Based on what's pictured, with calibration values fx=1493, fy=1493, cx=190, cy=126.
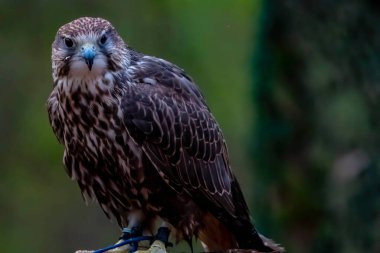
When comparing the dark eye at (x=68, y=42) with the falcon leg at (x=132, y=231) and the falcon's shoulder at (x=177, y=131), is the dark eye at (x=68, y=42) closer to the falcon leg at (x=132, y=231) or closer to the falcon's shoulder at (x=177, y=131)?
the falcon's shoulder at (x=177, y=131)

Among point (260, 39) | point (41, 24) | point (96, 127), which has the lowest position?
point (96, 127)

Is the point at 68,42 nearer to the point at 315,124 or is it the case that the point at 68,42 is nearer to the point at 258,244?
the point at 258,244

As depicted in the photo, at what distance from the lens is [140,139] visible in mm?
6734

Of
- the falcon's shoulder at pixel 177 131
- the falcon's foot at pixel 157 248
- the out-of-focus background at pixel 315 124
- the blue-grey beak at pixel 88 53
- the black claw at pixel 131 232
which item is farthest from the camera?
the out-of-focus background at pixel 315 124

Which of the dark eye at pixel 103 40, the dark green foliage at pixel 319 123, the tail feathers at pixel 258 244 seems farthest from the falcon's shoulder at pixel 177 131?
the dark green foliage at pixel 319 123

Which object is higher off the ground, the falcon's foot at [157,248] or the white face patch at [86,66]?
the white face patch at [86,66]

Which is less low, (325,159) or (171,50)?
(171,50)

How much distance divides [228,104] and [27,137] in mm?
1665

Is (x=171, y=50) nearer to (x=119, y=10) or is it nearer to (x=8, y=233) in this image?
(x=119, y=10)

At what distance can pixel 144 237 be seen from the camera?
22.3 feet

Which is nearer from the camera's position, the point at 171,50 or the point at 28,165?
the point at 171,50

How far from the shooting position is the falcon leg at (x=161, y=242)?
665 cm

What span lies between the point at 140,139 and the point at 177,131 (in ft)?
0.79

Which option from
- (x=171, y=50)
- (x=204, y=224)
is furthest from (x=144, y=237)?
(x=171, y=50)
